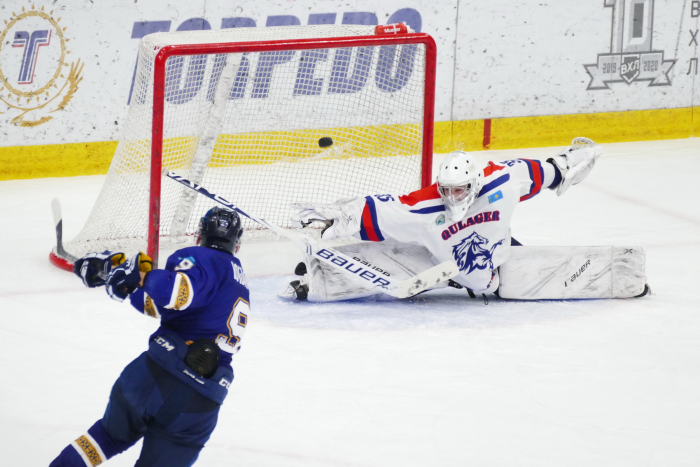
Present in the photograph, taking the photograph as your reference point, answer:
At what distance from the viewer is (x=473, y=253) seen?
3.86 m

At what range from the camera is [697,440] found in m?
2.79

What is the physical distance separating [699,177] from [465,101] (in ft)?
6.22

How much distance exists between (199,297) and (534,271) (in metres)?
2.27

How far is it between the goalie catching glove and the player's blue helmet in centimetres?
224

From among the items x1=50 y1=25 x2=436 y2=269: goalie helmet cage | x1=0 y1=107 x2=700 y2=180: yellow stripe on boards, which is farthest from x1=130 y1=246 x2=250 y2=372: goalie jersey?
x1=0 y1=107 x2=700 y2=180: yellow stripe on boards

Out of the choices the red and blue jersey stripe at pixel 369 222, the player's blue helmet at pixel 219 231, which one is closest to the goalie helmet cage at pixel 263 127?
the red and blue jersey stripe at pixel 369 222

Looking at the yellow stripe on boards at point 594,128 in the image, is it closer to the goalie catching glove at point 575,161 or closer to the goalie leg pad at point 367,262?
the goalie catching glove at point 575,161

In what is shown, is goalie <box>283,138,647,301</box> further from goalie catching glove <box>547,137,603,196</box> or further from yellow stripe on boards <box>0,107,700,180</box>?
yellow stripe on boards <box>0,107,700,180</box>

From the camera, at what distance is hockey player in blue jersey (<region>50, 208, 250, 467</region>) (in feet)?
6.85

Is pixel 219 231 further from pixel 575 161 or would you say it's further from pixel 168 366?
pixel 575 161

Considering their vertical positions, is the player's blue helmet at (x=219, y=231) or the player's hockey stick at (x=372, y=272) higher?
the player's blue helmet at (x=219, y=231)

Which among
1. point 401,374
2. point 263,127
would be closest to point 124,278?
point 401,374

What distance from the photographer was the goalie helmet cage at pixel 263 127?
4.34m

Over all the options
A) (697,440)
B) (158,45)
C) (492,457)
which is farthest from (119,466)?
(158,45)
